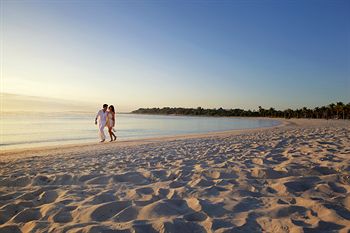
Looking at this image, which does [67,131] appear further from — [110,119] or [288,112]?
[288,112]

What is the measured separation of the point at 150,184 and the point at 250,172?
5.72 ft

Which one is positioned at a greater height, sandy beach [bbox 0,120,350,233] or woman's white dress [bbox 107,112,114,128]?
woman's white dress [bbox 107,112,114,128]

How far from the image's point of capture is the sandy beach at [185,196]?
2.62 m

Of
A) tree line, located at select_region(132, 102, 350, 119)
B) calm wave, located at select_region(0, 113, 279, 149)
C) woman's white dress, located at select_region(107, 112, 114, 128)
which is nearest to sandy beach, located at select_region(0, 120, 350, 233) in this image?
woman's white dress, located at select_region(107, 112, 114, 128)

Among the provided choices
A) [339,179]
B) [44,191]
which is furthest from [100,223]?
[339,179]

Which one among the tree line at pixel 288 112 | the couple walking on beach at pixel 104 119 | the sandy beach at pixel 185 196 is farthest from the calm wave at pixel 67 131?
the tree line at pixel 288 112

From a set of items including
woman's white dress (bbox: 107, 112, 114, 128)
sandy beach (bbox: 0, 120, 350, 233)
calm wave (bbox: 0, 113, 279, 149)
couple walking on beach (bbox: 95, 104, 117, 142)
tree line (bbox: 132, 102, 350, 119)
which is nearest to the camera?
sandy beach (bbox: 0, 120, 350, 233)

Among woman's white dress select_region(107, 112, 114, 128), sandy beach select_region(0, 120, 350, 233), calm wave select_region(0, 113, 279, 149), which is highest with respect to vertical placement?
woman's white dress select_region(107, 112, 114, 128)

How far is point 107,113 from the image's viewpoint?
1270 centimetres

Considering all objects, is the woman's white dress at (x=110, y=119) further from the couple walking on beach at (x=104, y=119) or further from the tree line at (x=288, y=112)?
the tree line at (x=288, y=112)

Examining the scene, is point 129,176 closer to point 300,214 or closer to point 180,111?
point 300,214

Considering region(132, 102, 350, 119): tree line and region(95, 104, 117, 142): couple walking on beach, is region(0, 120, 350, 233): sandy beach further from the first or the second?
region(132, 102, 350, 119): tree line

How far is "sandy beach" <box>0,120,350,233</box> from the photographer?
2.62 metres

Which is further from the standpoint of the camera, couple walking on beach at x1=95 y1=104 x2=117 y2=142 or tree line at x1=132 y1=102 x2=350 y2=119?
tree line at x1=132 y1=102 x2=350 y2=119
